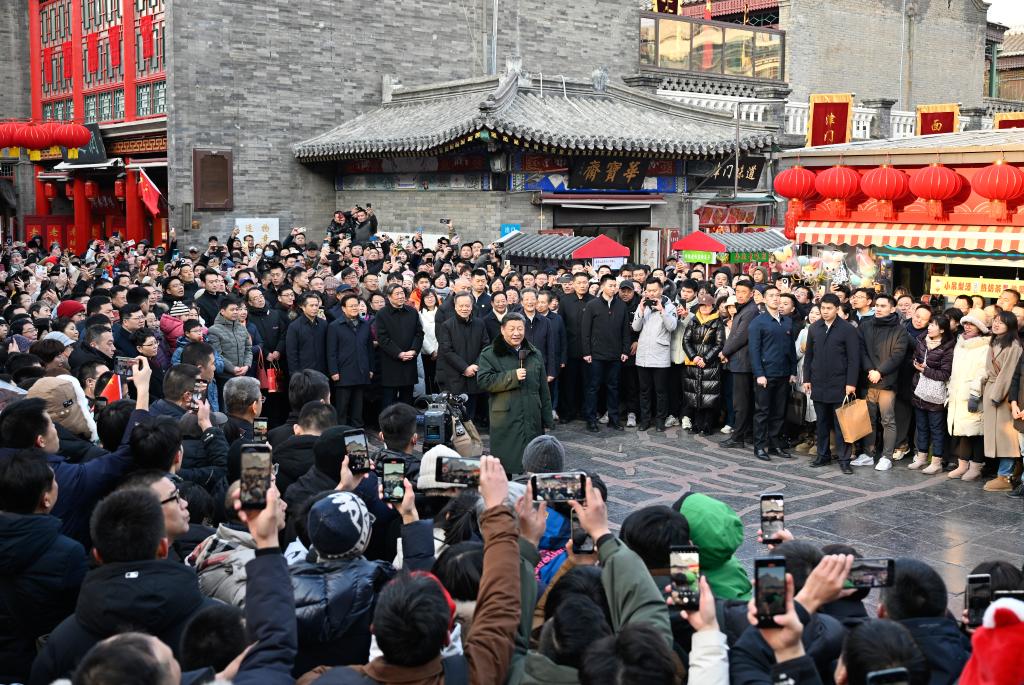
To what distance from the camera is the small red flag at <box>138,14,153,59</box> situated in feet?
69.5

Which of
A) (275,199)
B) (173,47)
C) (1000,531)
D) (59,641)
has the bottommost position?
(1000,531)

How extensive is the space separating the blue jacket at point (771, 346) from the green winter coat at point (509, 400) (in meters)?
2.61

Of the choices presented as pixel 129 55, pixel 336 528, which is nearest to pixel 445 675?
pixel 336 528

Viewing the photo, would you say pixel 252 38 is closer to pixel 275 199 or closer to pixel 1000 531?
pixel 275 199

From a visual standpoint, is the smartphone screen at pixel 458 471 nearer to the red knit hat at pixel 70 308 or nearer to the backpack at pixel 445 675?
the backpack at pixel 445 675

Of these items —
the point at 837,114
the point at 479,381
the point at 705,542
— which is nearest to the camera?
the point at 705,542

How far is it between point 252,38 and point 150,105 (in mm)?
2941

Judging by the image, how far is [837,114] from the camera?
1797 cm

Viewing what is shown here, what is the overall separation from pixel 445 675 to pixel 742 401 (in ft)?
25.6

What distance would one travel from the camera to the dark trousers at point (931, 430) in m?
9.39

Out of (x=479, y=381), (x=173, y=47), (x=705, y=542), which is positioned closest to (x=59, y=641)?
(x=705, y=542)

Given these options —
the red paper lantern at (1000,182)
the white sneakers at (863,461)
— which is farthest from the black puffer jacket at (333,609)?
the red paper lantern at (1000,182)

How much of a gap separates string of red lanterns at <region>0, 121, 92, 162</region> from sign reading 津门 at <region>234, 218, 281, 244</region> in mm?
4122

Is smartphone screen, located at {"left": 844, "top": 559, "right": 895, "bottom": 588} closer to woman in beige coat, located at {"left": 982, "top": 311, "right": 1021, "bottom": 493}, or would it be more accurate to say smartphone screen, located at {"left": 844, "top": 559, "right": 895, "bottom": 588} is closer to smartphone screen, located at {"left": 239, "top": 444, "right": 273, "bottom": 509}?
smartphone screen, located at {"left": 239, "top": 444, "right": 273, "bottom": 509}
